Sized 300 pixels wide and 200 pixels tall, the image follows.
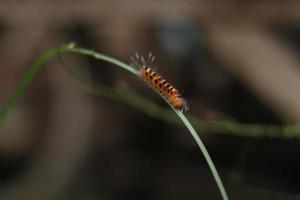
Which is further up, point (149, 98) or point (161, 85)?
point (149, 98)

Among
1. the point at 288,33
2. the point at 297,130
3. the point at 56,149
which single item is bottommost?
the point at 297,130

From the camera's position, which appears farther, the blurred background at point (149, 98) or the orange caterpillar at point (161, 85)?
the blurred background at point (149, 98)

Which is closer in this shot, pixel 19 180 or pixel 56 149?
pixel 56 149

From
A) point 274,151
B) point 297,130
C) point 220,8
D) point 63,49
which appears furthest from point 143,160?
point 63,49

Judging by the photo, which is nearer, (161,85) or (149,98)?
(161,85)

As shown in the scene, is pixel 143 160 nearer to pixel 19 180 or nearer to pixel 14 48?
pixel 19 180

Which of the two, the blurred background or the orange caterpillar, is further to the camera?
the blurred background

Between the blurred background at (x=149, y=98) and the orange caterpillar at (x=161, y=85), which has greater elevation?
the blurred background at (x=149, y=98)

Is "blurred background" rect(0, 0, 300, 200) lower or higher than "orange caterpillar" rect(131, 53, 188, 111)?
higher
